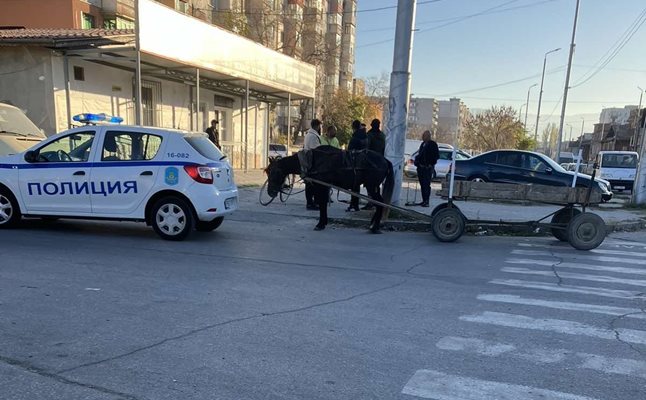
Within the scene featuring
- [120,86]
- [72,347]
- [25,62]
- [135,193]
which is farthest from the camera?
[120,86]

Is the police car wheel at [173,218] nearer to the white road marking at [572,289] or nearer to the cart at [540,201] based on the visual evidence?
the cart at [540,201]

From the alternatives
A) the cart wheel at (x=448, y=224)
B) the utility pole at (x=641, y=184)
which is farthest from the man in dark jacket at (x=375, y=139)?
the utility pole at (x=641, y=184)

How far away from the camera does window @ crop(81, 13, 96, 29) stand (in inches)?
794

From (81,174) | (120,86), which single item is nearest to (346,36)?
(120,86)

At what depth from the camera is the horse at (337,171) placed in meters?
9.45

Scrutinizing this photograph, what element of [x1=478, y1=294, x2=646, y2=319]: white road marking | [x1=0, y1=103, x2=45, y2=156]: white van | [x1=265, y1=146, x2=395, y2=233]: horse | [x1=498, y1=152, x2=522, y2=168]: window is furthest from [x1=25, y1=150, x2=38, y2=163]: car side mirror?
[x1=498, y1=152, x2=522, y2=168]: window

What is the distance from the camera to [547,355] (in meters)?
3.93

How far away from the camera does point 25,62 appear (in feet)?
45.5

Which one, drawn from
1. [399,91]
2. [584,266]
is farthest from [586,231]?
[399,91]

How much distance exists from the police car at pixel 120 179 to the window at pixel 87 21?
14.8m

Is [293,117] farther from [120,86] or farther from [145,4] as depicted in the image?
[145,4]

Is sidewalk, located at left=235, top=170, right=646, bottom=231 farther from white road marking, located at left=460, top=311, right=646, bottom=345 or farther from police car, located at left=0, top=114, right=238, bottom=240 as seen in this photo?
white road marking, located at left=460, top=311, right=646, bottom=345

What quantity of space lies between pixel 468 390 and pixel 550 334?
1583mm

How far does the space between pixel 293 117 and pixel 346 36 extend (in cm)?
2367
